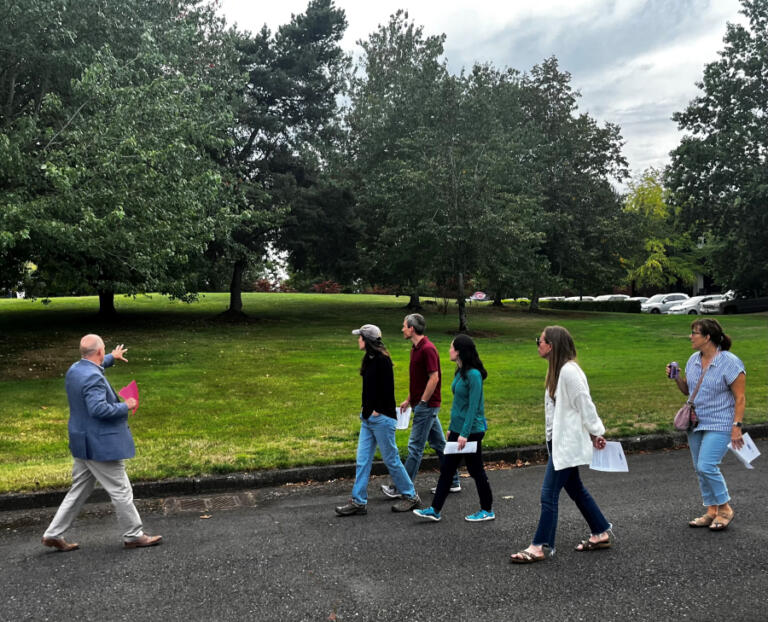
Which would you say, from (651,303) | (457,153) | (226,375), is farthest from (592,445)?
(651,303)

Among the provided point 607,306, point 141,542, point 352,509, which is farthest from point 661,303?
point 141,542

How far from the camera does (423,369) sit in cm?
646

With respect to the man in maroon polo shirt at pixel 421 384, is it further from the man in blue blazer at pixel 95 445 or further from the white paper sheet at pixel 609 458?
the man in blue blazer at pixel 95 445

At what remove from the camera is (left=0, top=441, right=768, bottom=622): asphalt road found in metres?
4.14

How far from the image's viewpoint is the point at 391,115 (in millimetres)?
26812

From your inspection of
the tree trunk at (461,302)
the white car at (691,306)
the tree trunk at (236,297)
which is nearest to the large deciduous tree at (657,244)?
the white car at (691,306)

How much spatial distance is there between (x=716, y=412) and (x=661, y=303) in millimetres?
44471

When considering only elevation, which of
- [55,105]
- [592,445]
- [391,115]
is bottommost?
[592,445]

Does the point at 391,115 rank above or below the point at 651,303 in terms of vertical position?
above

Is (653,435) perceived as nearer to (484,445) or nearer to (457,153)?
(484,445)

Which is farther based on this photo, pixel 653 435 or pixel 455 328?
pixel 455 328

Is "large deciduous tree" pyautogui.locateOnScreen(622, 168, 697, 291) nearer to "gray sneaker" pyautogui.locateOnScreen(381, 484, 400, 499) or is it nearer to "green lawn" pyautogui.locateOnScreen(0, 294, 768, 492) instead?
"green lawn" pyautogui.locateOnScreen(0, 294, 768, 492)

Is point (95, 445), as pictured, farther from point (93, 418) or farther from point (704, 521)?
point (704, 521)

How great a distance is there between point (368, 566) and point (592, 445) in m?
1.92
